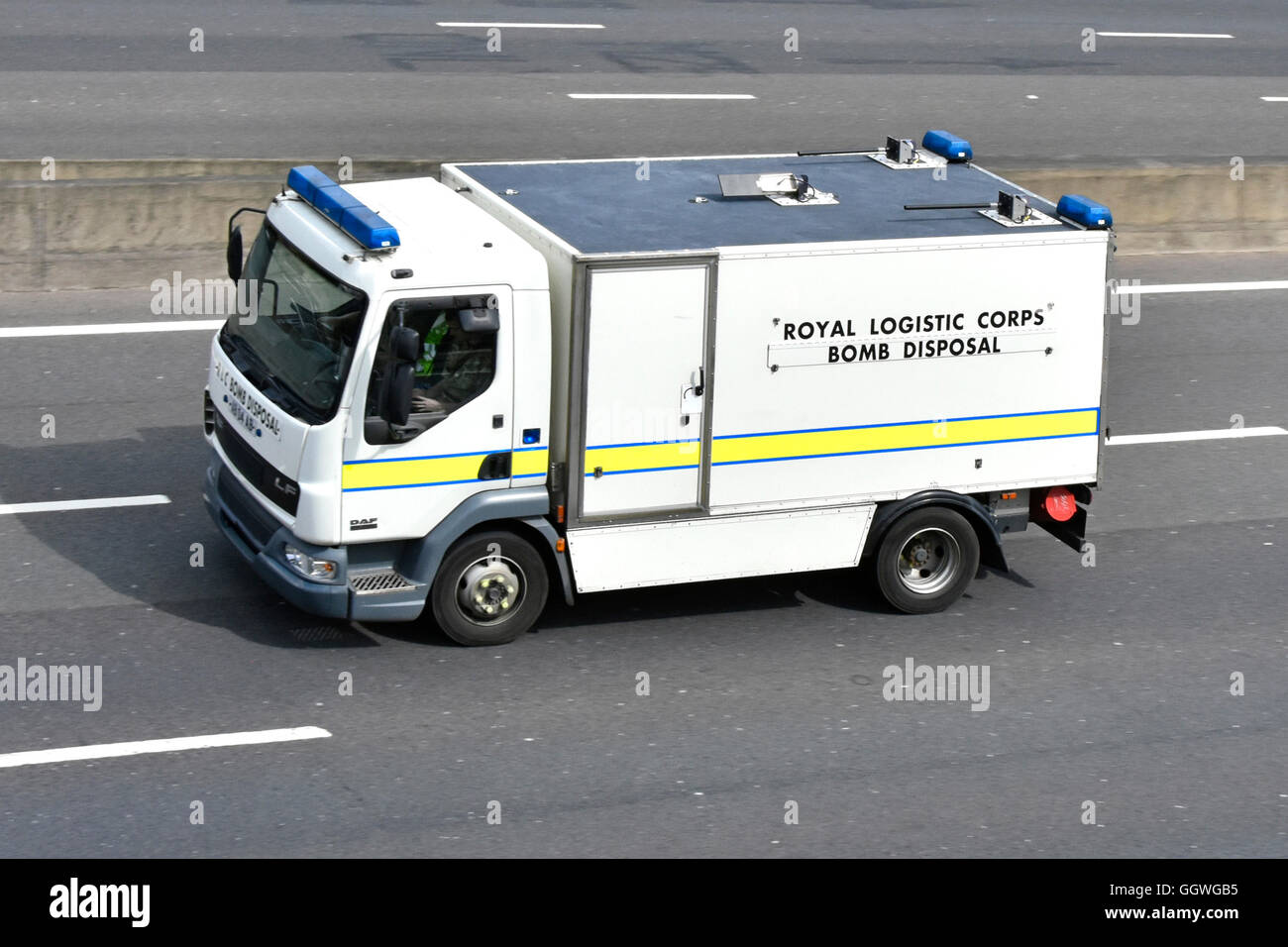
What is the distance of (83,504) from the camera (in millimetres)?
11562

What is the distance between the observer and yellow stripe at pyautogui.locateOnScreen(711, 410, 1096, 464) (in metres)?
10.0

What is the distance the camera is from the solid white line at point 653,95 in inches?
793

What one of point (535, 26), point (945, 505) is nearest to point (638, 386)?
point (945, 505)

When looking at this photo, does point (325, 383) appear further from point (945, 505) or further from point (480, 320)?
point (945, 505)

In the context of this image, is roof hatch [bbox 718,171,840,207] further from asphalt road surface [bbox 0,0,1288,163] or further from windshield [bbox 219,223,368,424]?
asphalt road surface [bbox 0,0,1288,163]

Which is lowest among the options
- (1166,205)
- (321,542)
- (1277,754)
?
(1277,754)

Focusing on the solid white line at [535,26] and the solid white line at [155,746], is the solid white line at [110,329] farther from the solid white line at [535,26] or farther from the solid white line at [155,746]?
the solid white line at [535,26]

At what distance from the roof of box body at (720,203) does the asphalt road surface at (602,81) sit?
6592 millimetres

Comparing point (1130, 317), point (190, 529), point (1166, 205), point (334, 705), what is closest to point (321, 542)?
point (334, 705)

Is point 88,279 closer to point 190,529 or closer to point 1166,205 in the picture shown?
point 190,529

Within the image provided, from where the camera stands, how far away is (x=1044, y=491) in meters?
10.9

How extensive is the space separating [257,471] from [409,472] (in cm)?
99

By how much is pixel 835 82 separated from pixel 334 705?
13.8m

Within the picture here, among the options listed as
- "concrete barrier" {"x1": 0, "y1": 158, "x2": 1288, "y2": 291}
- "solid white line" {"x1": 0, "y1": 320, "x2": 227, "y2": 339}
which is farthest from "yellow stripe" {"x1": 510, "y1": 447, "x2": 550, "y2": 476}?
"concrete barrier" {"x1": 0, "y1": 158, "x2": 1288, "y2": 291}
